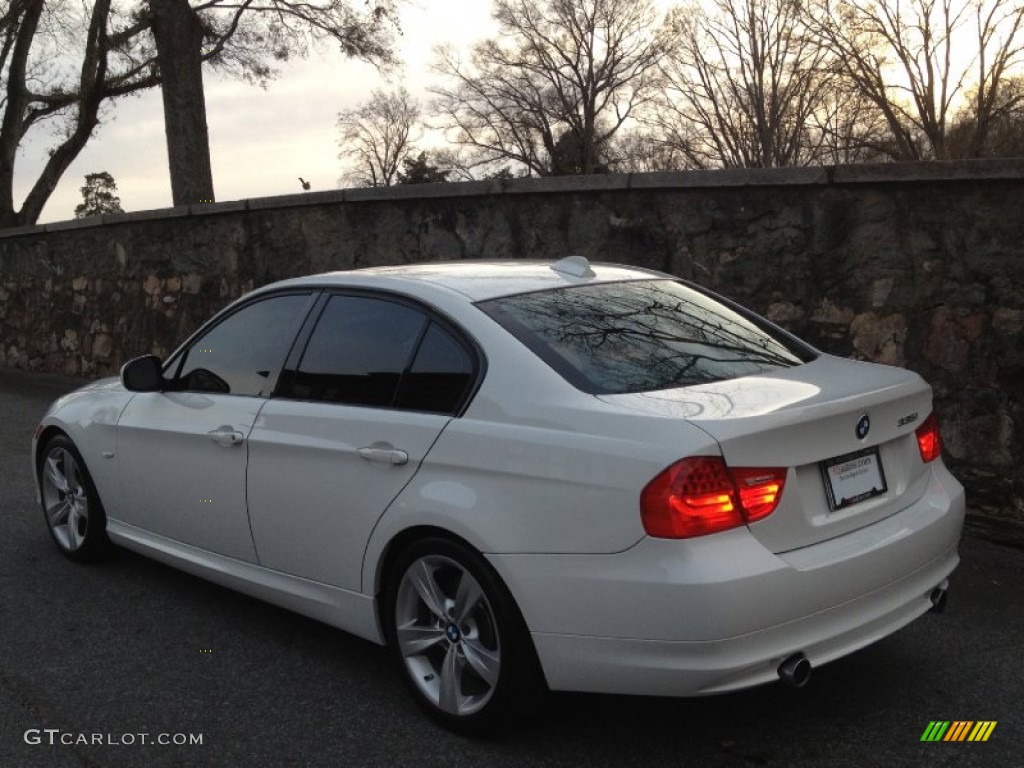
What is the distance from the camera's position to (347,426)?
3693 millimetres

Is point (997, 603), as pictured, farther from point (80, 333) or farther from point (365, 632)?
Answer: point (80, 333)

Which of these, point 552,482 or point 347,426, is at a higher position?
point 347,426

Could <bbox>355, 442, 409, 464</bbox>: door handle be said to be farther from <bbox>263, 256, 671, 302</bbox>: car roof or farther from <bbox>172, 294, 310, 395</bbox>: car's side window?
<bbox>172, 294, 310, 395</bbox>: car's side window

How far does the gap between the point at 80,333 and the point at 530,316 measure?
39.1ft

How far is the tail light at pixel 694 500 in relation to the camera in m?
2.82

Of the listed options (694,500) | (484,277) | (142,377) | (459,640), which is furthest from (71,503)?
(694,500)

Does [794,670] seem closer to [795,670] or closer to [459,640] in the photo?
[795,670]

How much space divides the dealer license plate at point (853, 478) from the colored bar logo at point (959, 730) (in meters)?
0.76

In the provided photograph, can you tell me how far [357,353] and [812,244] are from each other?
3.81 metres

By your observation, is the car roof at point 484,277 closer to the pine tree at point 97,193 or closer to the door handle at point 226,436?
the door handle at point 226,436

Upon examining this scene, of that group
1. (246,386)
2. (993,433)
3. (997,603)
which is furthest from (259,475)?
(993,433)

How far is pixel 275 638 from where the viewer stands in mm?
4285

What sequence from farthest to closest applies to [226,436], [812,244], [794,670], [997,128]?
[997,128] → [812,244] → [226,436] → [794,670]

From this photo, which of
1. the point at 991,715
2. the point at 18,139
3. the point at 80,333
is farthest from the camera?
the point at 18,139
